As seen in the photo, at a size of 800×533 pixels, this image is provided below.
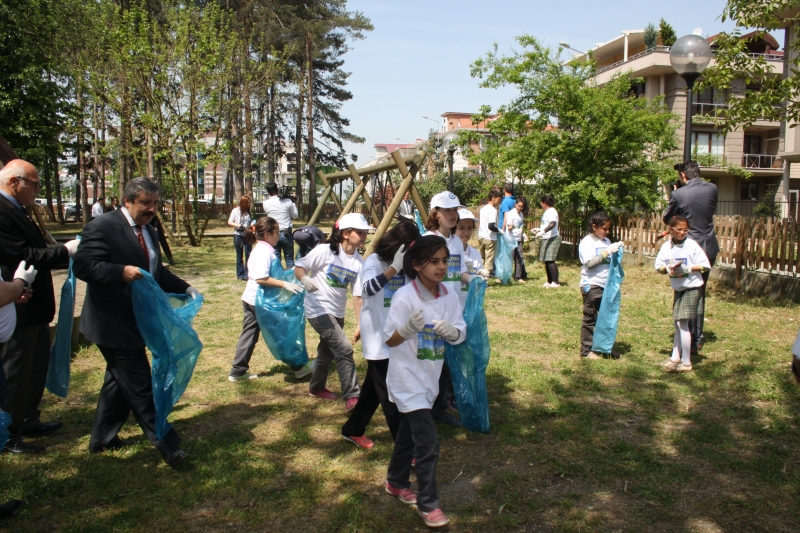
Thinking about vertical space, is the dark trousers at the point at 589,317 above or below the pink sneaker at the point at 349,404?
above

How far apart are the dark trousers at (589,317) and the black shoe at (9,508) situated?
4675 millimetres

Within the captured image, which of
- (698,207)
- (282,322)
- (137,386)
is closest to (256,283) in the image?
(282,322)

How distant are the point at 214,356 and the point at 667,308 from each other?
228 inches

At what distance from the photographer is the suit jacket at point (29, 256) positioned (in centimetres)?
360

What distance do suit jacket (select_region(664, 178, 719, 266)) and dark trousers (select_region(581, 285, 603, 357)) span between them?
42.2 inches

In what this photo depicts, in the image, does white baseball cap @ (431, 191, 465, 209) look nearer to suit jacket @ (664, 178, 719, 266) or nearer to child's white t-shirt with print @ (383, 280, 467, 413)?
child's white t-shirt with print @ (383, 280, 467, 413)

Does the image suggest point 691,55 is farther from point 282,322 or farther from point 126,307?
point 126,307

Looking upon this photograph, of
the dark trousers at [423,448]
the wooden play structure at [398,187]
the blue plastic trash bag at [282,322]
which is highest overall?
the wooden play structure at [398,187]

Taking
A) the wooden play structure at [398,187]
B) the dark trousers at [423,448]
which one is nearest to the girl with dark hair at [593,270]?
the wooden play structure at [398,187]

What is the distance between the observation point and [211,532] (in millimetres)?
3021

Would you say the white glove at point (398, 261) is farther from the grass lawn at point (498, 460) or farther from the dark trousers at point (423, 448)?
the grass lawn at point (498, 460)

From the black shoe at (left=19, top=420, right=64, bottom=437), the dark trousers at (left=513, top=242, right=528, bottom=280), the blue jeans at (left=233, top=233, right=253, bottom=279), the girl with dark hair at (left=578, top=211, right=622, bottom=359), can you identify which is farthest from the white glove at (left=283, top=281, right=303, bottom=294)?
the blue jeans at (left=233, top=233, right=253, bottom=279)

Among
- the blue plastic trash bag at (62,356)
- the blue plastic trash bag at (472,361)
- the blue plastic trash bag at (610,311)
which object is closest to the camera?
the blue plastic trash bag at (472,361)

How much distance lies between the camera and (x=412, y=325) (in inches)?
118
